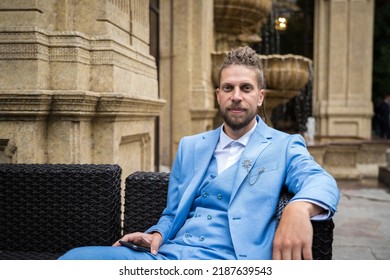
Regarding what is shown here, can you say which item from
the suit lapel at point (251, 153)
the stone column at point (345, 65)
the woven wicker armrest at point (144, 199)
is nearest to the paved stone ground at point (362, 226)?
the woven wicker armrest at point (144, 199)

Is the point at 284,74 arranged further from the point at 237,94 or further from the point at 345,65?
the point at 345,65

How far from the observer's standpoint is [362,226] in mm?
5215

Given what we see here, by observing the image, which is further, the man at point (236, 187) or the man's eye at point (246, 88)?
the man's eye at point (246, 88)

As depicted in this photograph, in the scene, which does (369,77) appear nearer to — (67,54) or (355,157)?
(355,157)

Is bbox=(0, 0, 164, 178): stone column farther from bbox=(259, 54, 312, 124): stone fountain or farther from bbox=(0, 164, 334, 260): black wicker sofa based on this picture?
bbox=(259, 54, 312, 124): stone fountain

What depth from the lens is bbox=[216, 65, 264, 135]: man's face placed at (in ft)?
6.63

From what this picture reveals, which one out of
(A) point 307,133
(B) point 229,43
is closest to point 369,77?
(A) point 307,133

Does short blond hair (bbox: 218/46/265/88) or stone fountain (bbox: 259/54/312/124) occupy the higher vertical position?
stone fountain (bbox: 259/54/312/124)

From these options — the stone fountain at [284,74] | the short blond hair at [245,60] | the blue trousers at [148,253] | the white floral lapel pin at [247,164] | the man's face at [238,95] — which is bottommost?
the blue trousers at [148,253]

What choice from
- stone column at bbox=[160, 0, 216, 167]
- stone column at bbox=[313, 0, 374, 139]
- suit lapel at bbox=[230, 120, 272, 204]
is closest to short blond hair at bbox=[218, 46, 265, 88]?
suit lapel at bbox=[230, 120, 272, 204]

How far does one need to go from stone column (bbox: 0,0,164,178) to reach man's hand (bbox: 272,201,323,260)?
1878 mm

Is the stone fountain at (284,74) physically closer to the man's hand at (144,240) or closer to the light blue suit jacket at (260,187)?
the light blue suit jacket at (260,187)

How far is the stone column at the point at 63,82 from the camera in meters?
3.08

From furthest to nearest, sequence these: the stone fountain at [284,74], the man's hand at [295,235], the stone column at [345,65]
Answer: the stone column at [345,65] < the stone fountain at [284,74] < the man's hand at [295,235]
